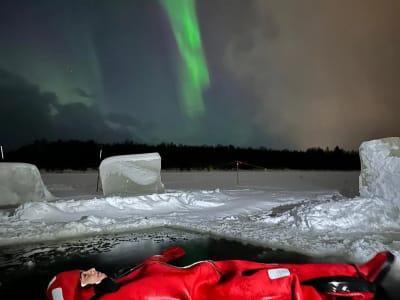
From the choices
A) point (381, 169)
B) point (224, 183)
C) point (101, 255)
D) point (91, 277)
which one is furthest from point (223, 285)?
point (224, 183)

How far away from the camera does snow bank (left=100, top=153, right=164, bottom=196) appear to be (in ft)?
40.5

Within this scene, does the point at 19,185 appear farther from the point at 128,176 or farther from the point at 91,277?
the point at 91,277

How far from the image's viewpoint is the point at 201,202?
10.9m

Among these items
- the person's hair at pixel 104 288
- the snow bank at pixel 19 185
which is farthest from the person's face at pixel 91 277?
the snow bank at pixel 19 185

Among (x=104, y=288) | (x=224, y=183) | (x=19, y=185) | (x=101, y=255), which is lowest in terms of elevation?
(x=101, y=255)

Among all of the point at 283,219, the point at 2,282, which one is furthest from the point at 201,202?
the point at 2,282

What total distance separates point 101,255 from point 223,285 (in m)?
3.13

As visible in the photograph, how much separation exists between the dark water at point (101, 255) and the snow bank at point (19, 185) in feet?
17.6

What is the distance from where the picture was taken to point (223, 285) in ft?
10.7

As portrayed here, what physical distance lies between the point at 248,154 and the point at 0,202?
42.6 meters

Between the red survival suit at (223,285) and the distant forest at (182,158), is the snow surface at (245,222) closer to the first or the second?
the red survival suit at (223,285)

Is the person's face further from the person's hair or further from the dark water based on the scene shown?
the dark water

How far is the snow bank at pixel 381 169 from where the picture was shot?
8.34 metres

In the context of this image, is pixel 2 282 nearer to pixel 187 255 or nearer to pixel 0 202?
pixel 187 255
